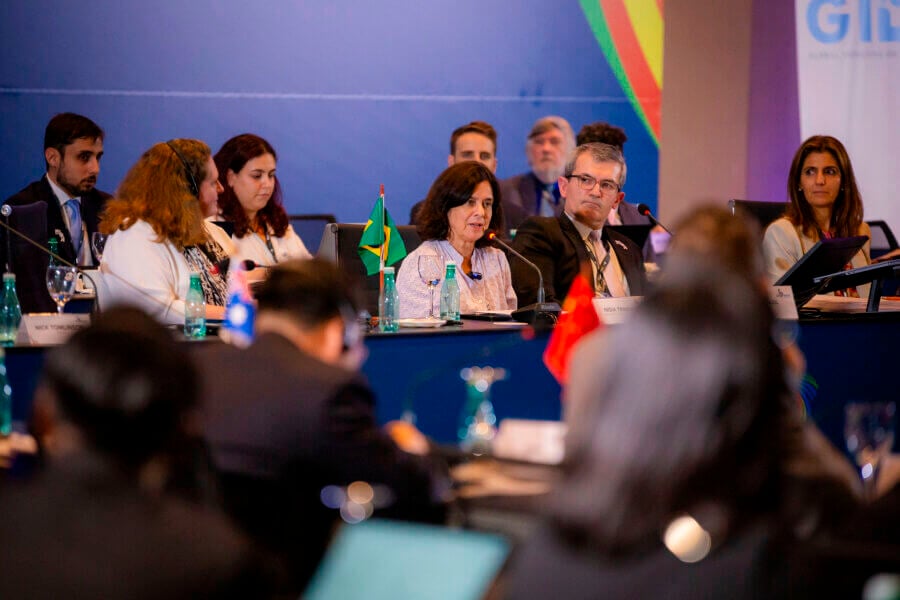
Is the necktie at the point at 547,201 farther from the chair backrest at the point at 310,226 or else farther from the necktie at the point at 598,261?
the necktie at the point at 598,261

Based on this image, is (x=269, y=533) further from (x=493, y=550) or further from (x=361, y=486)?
(x=493, y=550)

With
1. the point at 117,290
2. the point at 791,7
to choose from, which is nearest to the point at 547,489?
the point at 117,290

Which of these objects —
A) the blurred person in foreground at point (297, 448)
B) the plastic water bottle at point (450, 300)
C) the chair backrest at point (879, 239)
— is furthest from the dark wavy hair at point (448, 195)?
the chair backrest at point (879, 239)

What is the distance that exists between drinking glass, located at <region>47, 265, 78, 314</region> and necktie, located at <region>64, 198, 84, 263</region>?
2.03 m

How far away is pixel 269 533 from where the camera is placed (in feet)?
6.56

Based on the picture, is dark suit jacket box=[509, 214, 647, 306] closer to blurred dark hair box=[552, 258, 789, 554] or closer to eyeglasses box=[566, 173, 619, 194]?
eyeglasses box=[566, 173, 619, 194]

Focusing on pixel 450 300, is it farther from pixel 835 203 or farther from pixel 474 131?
pixel 474 131

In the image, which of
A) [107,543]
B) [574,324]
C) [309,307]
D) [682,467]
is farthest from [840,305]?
[107,543]

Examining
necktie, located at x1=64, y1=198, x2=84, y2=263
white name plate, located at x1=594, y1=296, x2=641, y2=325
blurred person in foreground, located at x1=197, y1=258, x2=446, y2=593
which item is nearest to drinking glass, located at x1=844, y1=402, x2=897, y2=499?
blurred person in foreground, located at x1=197, y1=258, x2=446, y2=593

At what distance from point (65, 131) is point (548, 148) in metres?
2.57

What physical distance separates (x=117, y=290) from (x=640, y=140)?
455cm

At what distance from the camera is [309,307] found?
208 centimetres

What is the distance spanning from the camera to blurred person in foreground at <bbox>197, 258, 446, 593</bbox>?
6.42 feet

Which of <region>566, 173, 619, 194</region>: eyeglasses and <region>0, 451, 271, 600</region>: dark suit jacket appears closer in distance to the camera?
<region>0, 451, 271, 600</region>: dark suit jacket
